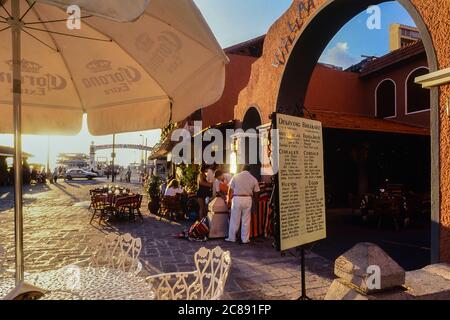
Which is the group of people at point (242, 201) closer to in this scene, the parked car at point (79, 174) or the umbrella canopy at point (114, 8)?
the umbrella canopy at point (114, 8)

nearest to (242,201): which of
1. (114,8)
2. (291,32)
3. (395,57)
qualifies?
(291,32)

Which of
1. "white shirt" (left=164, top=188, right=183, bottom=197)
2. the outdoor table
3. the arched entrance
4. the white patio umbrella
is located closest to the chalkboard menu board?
the arched entrance

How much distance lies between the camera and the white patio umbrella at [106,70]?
9.35 feet

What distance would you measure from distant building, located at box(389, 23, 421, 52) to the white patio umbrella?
18808 mm

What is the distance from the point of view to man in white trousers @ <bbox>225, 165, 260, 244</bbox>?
7.38 metres

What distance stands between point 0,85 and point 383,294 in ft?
13.7

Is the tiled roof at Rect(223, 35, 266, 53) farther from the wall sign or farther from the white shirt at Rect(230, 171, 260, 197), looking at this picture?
the white shirt at Rect(230, 171, 260, 197)

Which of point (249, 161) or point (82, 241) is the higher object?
point (249, 161)

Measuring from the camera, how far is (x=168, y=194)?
35.7ft

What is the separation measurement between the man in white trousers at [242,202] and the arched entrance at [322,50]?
5.68ft

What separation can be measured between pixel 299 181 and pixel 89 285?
2.09 meters
